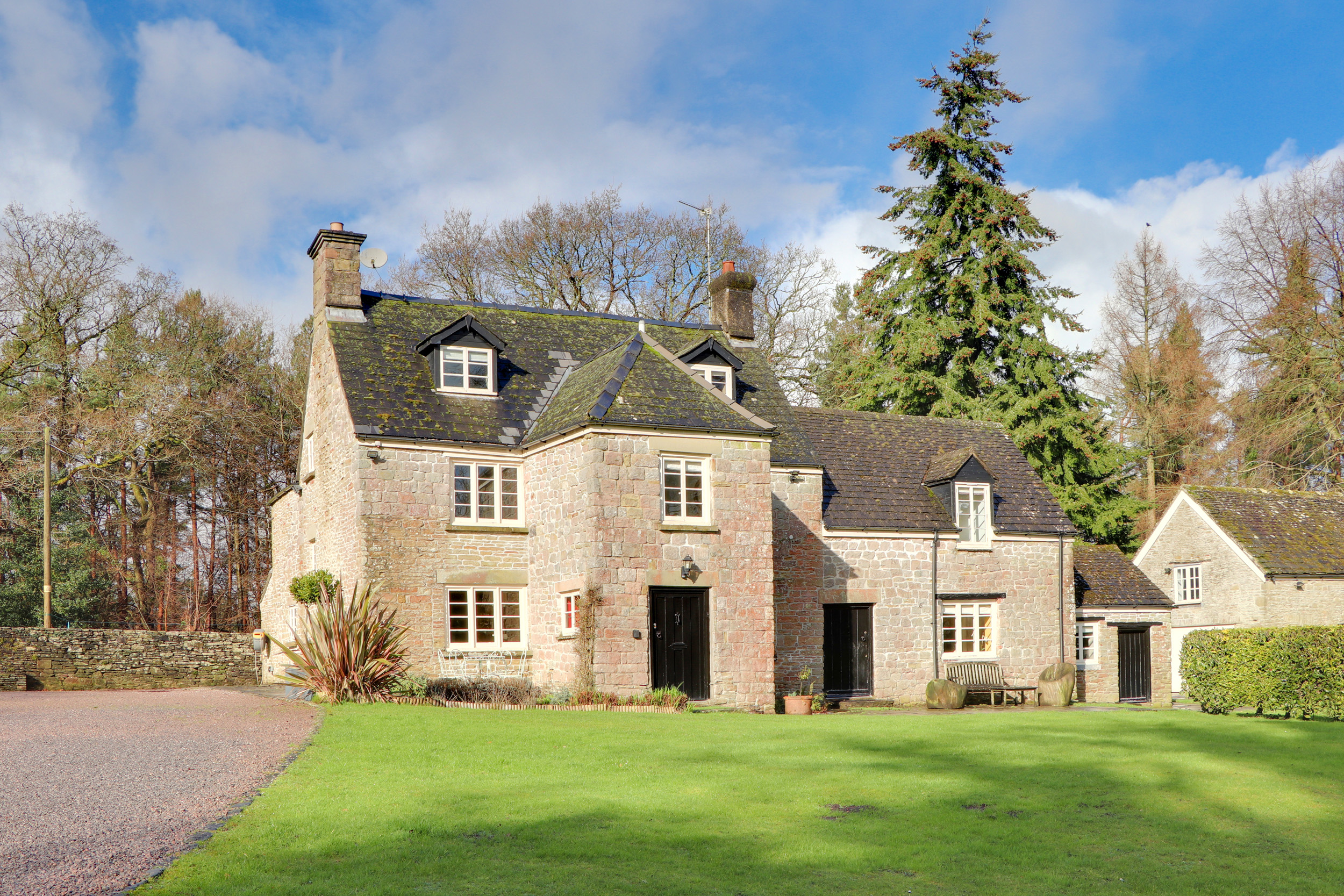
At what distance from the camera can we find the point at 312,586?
22.5 meters

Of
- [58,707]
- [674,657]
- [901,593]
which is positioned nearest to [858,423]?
[901,593]

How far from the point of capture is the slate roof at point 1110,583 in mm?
27562

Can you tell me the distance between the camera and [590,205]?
42812 millimetres

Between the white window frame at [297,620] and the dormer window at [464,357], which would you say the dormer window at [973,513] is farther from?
the white window frame at [297,620]

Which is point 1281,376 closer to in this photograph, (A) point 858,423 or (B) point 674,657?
(A) point 858,423

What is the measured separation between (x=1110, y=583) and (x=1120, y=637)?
4.48ft

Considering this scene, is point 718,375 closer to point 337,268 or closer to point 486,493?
point 486,493

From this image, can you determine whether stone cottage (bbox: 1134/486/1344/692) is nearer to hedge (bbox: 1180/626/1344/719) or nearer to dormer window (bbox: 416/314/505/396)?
hedge (bbox: 1180/626/1344/719)

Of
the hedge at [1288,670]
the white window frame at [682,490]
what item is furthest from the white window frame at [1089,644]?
the white window frame at [682,490]

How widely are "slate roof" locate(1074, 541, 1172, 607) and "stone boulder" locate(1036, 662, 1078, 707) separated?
10.7 ft

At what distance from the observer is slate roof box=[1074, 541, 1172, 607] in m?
27.6

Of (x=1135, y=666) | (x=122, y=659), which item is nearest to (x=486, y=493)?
(x=122, y=659)

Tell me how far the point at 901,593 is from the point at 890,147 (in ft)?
66.6

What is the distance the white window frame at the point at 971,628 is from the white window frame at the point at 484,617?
952 centimetres
